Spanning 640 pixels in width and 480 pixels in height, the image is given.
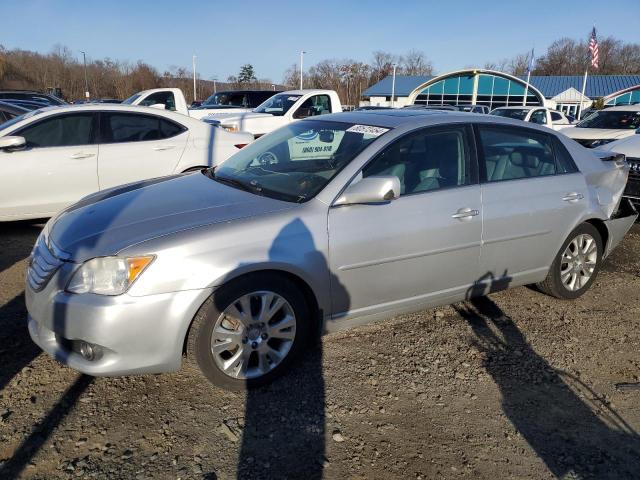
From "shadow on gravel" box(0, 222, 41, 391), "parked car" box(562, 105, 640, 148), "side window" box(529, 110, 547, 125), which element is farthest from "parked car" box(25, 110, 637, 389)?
"side window" box(529, 110, 547, 125)

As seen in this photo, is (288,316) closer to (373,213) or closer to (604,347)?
(373,213)

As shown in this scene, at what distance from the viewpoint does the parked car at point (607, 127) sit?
34.9ft

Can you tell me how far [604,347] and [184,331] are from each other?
305 cm

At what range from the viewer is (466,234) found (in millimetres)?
3711

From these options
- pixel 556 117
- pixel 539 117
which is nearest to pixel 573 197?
pixel 539 117

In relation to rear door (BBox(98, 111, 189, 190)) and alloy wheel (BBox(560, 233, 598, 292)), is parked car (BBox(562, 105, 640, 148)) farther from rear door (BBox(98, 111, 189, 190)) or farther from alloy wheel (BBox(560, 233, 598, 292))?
rear door (BBox(98, 111, 189, 190))

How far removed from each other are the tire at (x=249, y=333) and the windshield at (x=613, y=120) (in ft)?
36.2

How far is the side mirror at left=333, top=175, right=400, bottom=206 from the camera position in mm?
3186

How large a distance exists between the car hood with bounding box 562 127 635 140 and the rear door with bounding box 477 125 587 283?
7394 mm

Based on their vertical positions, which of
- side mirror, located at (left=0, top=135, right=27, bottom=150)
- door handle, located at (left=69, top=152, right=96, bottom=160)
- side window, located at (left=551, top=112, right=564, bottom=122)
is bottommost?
door handle, located at (left=69, top=152, right=96, bottom=160)

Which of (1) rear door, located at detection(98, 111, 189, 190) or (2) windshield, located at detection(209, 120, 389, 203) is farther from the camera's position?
(1) rear door, located at detection(98, 111, 189, 190)

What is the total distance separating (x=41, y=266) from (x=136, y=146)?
374 centimetres

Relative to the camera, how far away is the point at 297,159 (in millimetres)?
3908

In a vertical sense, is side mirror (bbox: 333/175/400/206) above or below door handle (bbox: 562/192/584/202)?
above
